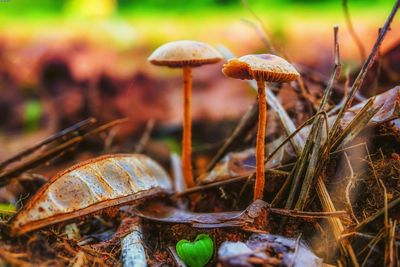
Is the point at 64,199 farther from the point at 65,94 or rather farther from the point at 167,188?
the point at 65,94

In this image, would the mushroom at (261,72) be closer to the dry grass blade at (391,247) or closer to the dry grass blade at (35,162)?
the dry grass blade at (391,247)

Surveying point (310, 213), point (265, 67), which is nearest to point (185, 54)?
point (265, 67)

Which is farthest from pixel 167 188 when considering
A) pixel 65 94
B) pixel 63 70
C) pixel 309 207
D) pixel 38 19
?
pixel 38 19

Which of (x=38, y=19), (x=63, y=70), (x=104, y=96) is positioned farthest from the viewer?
(x=38, y=19)

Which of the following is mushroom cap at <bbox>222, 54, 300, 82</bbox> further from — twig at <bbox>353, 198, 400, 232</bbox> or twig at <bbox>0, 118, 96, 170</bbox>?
twig at <bbox>0, 118, 96, 170</bbox>

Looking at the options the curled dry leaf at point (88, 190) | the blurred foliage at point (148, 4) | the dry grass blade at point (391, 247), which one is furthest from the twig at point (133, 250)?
the blurred foliage at point (148, 4)

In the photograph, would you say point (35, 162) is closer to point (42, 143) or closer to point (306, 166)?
point (42, 143)
